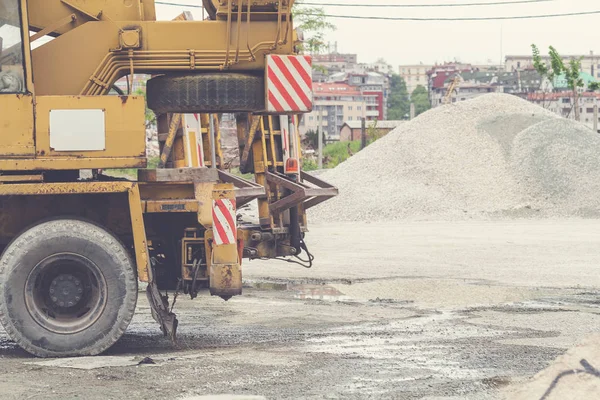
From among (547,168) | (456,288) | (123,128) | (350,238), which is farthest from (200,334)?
(547,168)

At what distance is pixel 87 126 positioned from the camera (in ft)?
29.5

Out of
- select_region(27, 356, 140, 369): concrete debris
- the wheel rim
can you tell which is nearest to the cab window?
the wheel rim

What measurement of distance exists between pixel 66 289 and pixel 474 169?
25.2 m

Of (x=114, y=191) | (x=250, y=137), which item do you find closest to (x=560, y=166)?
(x=250, y=137)

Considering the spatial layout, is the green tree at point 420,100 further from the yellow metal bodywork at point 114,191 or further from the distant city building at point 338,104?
the yellow metal bodywork at point 114,191

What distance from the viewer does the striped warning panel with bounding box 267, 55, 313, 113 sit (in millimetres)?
9617

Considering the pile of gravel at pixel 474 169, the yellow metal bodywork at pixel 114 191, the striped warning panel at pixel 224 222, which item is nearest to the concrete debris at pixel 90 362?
the yellow metal bodywork at pixel 114 191

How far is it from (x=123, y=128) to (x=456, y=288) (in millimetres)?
6608

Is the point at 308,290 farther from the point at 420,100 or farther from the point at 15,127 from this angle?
the point at 420,100

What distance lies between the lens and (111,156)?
29.6 feet

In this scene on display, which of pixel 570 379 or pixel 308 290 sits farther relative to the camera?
pixel 308 290

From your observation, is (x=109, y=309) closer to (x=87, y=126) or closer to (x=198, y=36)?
(x=87, y=126)

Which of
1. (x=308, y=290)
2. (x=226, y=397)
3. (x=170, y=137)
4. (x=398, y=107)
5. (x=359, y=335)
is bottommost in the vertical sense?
(x=398, y=107)

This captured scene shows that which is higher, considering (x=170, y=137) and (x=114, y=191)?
(x=170, y=137)
